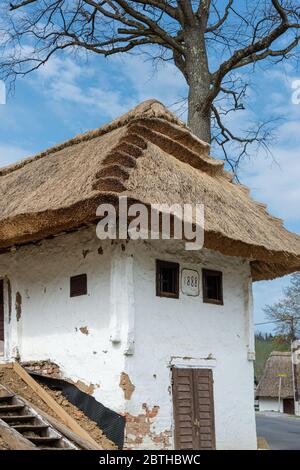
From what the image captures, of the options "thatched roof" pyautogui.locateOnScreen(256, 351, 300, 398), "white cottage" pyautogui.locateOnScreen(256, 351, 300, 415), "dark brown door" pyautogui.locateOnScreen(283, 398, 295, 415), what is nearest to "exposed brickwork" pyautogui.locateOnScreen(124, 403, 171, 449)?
"white cottage" pyautogui.locateOnScreen(256, 351, 300, 415)

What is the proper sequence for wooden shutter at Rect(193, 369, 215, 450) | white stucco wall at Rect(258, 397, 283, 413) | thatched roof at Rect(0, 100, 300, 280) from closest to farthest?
1. thatched roof at Rect(0, 100, 300, 280)
2. wooden shutter at Rect(193, 369, 215, 450)
3. white stucco wall at Rect(258, 397, 283, 413)

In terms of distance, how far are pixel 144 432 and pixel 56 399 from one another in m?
1.53

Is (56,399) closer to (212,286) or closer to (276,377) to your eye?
(212,286)

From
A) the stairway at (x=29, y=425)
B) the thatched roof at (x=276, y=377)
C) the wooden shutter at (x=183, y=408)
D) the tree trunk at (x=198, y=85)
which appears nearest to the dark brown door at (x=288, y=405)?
the thatched roof at (x=276, y=377)

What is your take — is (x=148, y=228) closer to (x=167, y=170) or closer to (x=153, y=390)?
(x=167, y=170)

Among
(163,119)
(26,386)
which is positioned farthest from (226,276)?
(26,386)

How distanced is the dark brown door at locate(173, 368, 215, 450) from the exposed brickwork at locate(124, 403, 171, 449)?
10.6 inches

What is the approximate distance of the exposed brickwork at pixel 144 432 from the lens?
32.1 ft

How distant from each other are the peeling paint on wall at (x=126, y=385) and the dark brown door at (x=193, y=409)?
96 cm

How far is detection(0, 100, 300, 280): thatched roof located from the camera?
9938 mm

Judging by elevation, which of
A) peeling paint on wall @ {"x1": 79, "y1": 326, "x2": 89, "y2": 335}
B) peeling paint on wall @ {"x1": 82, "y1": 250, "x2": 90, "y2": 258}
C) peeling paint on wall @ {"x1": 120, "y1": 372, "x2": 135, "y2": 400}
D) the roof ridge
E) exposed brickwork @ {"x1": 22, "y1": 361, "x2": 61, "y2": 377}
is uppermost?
the roof ridge

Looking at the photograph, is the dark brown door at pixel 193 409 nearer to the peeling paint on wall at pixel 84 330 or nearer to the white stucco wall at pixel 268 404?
the peeling paint on wall at pixel 84 330

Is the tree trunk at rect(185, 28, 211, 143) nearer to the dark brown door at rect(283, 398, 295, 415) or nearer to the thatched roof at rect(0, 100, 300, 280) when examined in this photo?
the thatched roof at rect(0, 100, 300, 280)

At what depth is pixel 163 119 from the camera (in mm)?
12062
